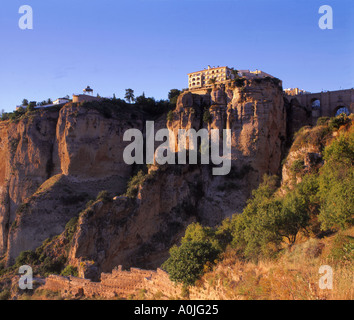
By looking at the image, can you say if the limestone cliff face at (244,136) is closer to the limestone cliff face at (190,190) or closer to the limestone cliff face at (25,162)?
the limestone cliff face at (190,190)

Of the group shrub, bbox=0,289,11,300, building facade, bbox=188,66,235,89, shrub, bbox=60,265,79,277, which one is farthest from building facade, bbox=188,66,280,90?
shrub, bbox=0,289,11,300

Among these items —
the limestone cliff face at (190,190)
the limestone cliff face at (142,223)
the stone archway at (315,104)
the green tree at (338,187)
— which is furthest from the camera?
the stone archway at (315,104)

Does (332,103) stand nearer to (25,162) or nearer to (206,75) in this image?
(206,75)

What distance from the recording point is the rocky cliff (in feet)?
81.8

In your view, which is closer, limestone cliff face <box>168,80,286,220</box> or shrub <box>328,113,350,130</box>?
shrub <box>328,113,350,130</box>

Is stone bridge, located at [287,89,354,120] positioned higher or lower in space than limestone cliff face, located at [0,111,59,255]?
higher

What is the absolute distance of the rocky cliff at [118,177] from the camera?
24922mm

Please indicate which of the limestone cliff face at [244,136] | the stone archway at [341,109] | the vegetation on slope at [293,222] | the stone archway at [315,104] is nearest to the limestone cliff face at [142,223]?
the limestone cliff face at [244,136]

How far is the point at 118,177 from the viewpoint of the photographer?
36156 mm

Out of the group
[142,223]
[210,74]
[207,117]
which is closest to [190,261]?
[142,223]

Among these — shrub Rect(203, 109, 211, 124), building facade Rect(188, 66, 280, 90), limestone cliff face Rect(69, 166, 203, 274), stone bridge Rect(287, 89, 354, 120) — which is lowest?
limestone cliff face Rect(69, 166, 203, 274)

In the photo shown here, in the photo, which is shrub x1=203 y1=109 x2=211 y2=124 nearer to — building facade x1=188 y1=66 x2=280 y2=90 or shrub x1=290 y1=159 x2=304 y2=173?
shrub x1=290 y1=159 x2=304 y2=173
